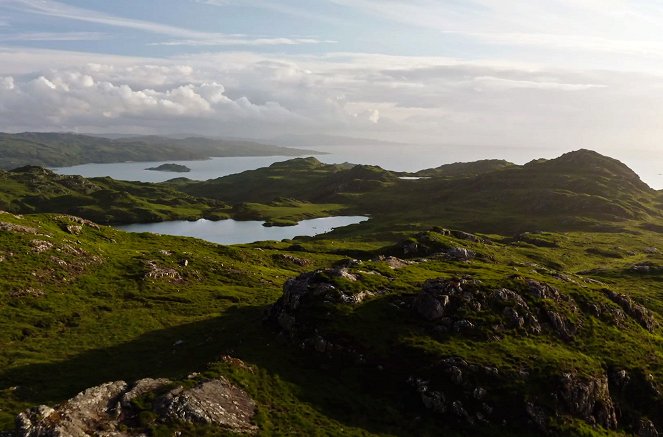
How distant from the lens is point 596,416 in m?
44.1

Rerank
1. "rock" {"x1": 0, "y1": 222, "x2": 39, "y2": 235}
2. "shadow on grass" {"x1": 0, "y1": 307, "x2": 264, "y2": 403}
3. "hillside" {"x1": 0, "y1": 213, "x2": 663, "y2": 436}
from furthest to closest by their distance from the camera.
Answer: "rock" {"x1": 0, "y1": 222, "x2": 39, "y2": 235}, "hillside" {"x1": 0, "y1": 213, "x2": 663, "y2": 436}, "shadow on grass" {"x1": 0, "y1": 307, "x2": 264, "y2": 403}

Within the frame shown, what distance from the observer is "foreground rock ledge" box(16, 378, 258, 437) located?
98.9ft

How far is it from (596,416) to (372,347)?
907 inches

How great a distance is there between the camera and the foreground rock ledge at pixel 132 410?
98.9 feet

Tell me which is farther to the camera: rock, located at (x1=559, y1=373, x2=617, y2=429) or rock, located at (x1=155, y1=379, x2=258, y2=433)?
rock, located at (x1=559, y1=373, x2=617, y2=429)

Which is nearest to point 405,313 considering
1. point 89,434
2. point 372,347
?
point 372,347

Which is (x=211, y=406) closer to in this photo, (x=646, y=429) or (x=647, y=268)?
(x=646, y=429)

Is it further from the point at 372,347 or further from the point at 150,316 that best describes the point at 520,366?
the point at 150,316

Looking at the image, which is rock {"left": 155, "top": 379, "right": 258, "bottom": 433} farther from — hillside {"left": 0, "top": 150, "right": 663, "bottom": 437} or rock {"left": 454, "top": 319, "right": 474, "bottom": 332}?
rock {"left": 454, "top": 319, "right": 474, "bottom": 332}

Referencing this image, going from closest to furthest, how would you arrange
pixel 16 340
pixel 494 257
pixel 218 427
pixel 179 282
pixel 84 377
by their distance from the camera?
pixel 218 427
pixel 84 377
pixel 16 340
pixel 179 282
pixel 494 257

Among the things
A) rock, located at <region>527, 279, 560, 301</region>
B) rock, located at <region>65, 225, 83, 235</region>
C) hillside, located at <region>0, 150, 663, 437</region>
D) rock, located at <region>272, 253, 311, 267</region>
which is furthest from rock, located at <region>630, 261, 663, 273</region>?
rock, located at <region>65, 225, 83, 235</region>

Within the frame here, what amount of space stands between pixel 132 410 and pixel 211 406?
5.91 m

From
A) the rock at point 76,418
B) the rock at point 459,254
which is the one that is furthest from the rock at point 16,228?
the rock at point 459,254

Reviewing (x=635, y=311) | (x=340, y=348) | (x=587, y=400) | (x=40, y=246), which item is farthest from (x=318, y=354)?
(x=40, y=246)
